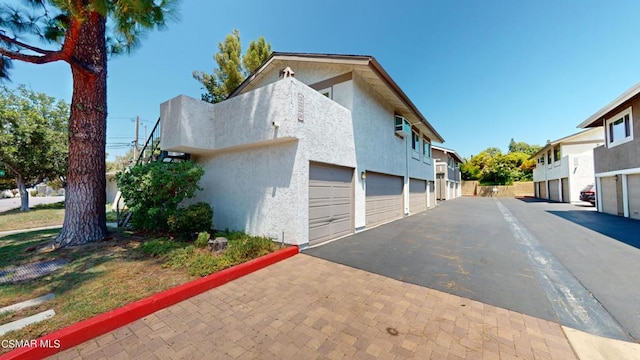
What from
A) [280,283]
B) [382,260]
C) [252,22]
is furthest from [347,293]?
[252,22]

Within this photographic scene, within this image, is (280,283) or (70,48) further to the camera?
(70,48)

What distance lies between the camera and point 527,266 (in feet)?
15.2

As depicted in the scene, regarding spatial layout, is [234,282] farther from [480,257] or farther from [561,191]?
[561,191]

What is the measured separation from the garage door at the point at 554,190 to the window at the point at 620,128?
1199 centimetres

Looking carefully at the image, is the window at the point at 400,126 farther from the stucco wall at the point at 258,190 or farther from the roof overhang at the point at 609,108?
the roof overhang at the point at 609,108

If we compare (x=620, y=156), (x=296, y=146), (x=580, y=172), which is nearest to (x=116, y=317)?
(x=296, y=146)

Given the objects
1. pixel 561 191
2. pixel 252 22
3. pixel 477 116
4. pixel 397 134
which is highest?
pixel 252 22

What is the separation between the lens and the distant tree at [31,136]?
496 inches

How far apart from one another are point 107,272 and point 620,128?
2017 centimetres

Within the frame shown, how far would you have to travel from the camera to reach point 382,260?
505 cm

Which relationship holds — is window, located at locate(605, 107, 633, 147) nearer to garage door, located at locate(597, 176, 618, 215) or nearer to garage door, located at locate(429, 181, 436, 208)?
garage door, located at locate(597, 176, 618, 215)

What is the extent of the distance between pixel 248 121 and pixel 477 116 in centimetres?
1862

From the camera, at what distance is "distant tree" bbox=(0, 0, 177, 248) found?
478 cm

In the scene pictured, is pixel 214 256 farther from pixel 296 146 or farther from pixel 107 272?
pixel 296 146
